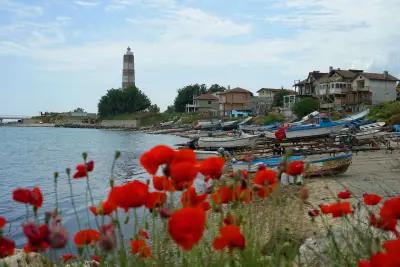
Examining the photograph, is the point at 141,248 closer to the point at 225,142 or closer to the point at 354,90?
the point at 225,142

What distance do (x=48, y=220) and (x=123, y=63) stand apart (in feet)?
485

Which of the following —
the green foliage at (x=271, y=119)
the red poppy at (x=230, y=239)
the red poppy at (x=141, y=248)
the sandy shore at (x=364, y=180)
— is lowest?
the sandy shore at (x=364, y=180)

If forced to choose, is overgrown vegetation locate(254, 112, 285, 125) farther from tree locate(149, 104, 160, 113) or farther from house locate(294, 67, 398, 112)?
tree locate(149, 104, 160, 113)

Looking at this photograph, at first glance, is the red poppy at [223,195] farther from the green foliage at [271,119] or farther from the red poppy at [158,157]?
the green foliage at [271,119]

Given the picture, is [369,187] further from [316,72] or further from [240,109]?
[240,109]

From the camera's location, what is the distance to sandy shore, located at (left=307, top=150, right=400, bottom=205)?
15.5m

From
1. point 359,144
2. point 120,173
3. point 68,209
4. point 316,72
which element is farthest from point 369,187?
point 316,72

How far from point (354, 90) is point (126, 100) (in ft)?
223

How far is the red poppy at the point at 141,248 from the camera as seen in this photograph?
301 cm

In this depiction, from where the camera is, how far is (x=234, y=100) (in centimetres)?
10425

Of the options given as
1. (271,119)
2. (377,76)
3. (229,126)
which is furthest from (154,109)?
(377,76)

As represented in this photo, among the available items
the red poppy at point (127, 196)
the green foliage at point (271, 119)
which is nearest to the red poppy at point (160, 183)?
the red poppy at point (127, 196)

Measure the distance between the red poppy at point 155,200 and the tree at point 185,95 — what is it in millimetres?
115386

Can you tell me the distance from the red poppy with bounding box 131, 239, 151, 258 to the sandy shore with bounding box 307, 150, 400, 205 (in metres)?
10.5
